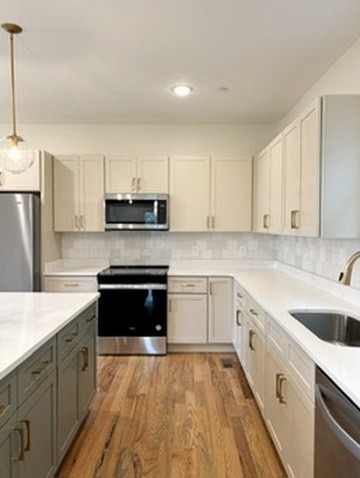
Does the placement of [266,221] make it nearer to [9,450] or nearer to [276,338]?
[276,338]

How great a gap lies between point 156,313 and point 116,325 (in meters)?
0.45

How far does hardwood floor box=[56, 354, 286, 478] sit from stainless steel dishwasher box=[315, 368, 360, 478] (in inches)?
34.2

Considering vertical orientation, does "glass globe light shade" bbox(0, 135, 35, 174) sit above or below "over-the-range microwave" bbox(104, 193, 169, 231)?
above

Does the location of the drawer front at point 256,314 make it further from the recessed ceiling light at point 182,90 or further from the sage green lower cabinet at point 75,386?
the recessed ceiling light at point 182,90

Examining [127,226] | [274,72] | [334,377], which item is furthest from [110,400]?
[274,72]

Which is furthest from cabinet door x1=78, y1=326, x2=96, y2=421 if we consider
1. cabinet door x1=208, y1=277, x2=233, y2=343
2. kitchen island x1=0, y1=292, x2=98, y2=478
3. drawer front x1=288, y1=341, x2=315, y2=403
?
cabinet door x1=208, y1=277, x2=233, y2=343

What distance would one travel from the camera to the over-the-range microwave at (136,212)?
4102mm

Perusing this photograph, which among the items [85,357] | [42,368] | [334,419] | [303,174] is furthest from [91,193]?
[334,419]

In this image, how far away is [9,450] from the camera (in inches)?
54.1

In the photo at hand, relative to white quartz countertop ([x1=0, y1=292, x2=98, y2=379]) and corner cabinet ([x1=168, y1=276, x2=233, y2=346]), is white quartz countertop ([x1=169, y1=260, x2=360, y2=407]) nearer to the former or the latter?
corner cabinet ([x1=168, y1=276, x2=233, y2=346])

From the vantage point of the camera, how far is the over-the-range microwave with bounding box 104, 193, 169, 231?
13.5ft

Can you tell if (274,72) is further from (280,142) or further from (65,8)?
(65,8)

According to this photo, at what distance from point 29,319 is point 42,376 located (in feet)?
1.27

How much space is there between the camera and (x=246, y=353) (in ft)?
10.3
